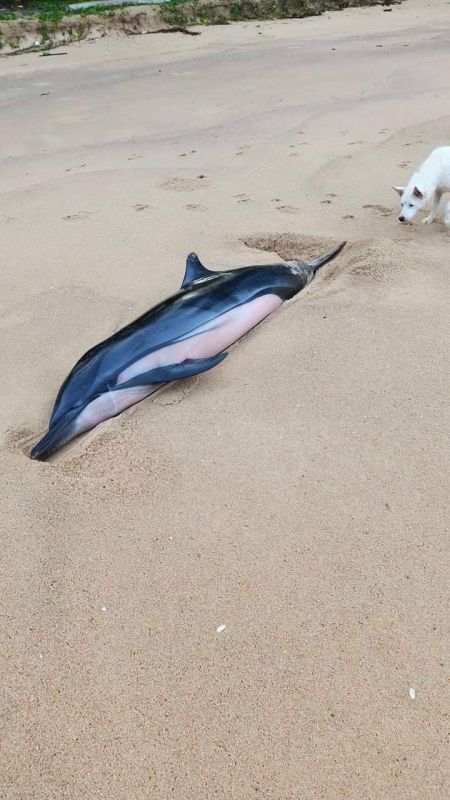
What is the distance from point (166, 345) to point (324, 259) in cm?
135

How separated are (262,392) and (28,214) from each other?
3015 millimetres

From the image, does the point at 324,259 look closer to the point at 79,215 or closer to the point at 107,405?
the point at 107,405

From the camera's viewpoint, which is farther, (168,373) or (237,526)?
(168,373)

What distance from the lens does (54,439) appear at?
264 centimetres

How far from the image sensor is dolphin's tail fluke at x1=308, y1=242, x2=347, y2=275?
3.84 m

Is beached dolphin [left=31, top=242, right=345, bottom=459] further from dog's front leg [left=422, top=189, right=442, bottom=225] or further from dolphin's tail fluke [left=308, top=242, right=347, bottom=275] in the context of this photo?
dog's front leg [left=422, top=189, right=442, bottom=225]

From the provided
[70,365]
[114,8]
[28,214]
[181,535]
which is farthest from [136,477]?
[114,8]

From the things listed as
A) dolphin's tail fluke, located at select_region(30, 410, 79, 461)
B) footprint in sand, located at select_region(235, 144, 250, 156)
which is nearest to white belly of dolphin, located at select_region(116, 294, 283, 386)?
dolphin's tail fluke, located at select_region(30, 410, 79, 461)

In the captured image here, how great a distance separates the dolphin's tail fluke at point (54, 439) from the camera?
2.63 metres

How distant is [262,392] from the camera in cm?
284

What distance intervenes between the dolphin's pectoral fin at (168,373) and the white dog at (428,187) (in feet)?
6.30

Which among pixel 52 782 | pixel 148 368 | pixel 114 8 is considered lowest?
pixel 52 782

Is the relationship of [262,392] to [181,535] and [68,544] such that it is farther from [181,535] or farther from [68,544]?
[68,544]

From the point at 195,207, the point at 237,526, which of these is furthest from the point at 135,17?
the point at 237,526
